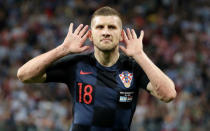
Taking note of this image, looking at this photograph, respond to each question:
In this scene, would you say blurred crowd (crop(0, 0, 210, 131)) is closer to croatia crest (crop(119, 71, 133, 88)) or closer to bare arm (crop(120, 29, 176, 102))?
croatia crest (crop(119, 71, 133, 88))

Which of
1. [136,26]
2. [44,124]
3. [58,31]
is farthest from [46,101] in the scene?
[136,26]

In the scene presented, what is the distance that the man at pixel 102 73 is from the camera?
14.3 ft

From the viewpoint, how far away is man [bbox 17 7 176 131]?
435 centimetres

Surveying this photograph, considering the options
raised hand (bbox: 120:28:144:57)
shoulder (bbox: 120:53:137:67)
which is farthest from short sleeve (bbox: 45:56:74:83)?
raised hand (bbox: 120:28:144:57)

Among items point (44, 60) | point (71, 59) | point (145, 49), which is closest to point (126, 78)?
point (71, 59)

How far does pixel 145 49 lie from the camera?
12.8 m

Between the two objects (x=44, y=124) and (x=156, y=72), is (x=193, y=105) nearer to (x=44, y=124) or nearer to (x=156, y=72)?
(x=44, y=124)

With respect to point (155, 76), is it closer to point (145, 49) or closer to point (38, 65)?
point (38, 65)

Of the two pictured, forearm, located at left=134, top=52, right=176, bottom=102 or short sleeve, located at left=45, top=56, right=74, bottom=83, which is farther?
short sleeve, located at left=45, top=56, right=74, bottom=83

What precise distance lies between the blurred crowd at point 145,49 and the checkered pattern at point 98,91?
190 inches

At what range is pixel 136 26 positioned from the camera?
1378 cm

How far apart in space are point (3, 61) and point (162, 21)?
5.18 meters

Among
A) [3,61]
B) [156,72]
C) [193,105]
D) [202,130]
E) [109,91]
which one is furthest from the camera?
[3,61]

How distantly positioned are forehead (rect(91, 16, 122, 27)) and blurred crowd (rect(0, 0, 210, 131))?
5.15m
